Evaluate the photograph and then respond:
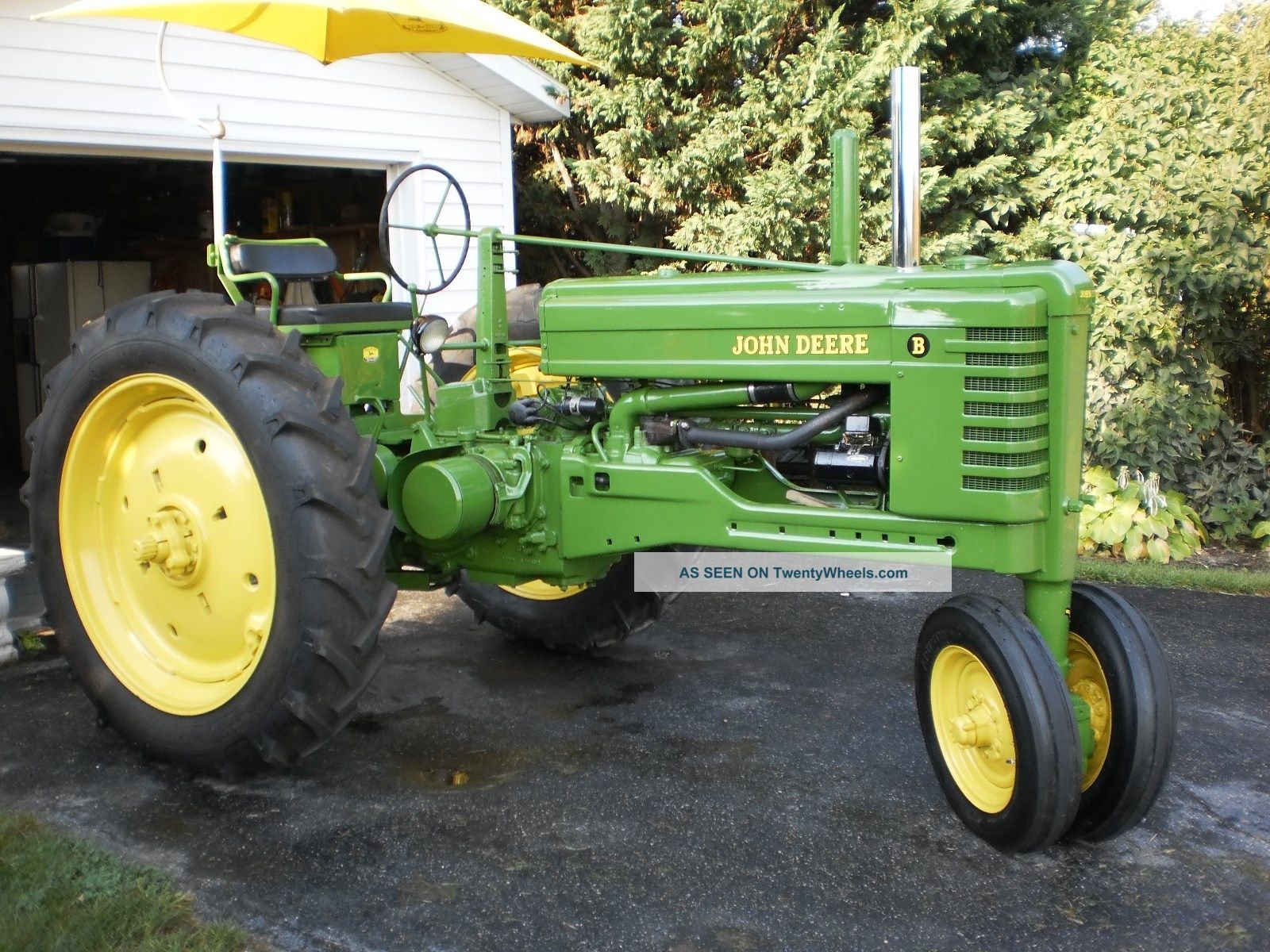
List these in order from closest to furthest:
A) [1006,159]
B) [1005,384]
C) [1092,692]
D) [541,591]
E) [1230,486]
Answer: [1005,384]
[1092,692]
[541,591]
[1230,486]
[1006,159]

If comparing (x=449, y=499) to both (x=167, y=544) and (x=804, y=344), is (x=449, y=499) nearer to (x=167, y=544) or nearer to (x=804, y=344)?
(x=167, y=544)

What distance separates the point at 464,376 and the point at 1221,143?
5.10 meters

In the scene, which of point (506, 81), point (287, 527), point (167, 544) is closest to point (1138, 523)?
point (506, 81)

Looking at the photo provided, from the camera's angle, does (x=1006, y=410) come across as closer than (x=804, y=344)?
Yes

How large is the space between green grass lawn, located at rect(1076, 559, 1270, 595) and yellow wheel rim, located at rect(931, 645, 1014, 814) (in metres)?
2.86

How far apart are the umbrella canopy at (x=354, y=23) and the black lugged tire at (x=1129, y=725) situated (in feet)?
10.6

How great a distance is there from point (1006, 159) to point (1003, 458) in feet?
25.5

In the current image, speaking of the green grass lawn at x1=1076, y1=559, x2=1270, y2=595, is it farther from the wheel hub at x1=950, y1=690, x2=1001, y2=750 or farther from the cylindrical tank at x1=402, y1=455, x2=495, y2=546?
the cylindrical tank at x1=402, y1=455, x2=495, y2=546

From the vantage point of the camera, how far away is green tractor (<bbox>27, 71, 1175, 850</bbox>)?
289 cm

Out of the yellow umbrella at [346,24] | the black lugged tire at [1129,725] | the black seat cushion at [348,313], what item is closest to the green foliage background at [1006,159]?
the yellow umbrella at [346,24]

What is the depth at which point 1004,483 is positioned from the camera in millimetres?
2881

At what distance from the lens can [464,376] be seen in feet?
15.5

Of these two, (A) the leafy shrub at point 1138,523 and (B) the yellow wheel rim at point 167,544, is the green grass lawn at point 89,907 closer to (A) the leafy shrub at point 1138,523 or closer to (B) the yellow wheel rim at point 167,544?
(B) the yellow wheel rim at point 167,544
